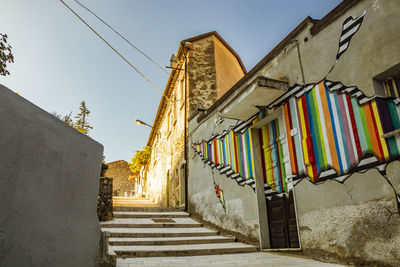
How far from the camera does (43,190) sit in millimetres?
2297

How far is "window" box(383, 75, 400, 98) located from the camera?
130 inches

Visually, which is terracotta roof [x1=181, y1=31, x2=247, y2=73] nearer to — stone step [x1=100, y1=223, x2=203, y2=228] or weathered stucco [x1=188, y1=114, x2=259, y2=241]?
weathered stucco [x1=188, y1=114, x2=259, y2=241]

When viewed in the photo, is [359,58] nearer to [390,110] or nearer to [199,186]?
[390,110]

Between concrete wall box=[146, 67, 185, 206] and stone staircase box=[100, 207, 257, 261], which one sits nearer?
stone staircase box=[100, 207, 257, 261]

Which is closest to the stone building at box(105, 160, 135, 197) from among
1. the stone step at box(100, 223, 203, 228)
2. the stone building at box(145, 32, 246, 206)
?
the stone building at box(145, 32, 246, 206)

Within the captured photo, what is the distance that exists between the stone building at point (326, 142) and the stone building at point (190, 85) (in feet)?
13.3

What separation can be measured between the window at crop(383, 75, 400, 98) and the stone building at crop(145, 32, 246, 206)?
622cm

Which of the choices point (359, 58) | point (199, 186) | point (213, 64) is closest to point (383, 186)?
point (359, 58)

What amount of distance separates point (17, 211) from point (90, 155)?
0.90 meters

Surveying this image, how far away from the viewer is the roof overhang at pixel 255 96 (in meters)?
4.73

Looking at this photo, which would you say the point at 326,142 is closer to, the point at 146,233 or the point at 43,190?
the point at 43,190

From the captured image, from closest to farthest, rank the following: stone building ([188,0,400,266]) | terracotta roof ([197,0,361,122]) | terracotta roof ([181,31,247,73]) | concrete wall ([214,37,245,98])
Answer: stone building ([188,0,400,266]) < terracotta roof ([197,0,361,122]) < concrete wall ([214,37,245,98]) < terracotta roof ([181,31,247,73])

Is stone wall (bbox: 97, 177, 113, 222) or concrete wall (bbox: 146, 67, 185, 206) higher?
concrete wall (bbox: 146, 67, 185, 206)

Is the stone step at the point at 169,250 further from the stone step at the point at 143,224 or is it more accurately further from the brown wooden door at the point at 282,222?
the stone step at the point at 143,224
